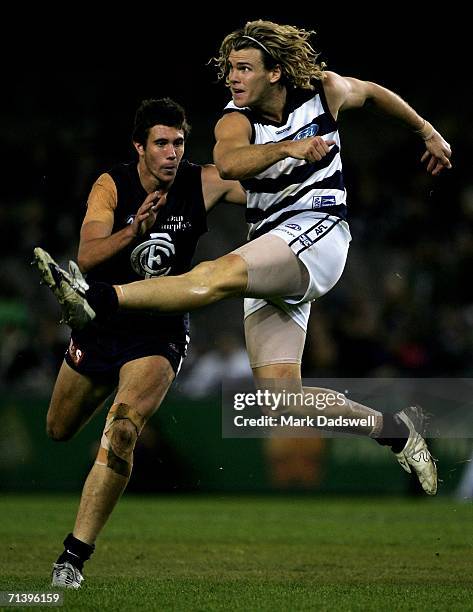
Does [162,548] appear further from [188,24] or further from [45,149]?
[188,24]

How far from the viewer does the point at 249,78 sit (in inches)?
274

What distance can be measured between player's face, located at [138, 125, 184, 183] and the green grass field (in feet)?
8.59

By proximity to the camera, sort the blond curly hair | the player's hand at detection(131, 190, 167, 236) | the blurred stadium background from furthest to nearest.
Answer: the blurred stadium background, the blond curly hair, the player's hand at detection(131, 190, 167, 236)

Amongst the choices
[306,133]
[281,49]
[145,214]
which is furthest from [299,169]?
[145,214]

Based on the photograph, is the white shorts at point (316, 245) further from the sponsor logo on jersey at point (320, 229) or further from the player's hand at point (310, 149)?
the player's hand at point (310, 149)

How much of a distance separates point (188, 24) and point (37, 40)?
2604 millimetres

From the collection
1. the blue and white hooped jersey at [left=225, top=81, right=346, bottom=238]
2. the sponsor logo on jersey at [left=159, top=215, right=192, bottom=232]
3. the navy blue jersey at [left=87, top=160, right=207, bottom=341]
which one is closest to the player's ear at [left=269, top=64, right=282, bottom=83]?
the blue and white hooped jersey at [left=225, top=81, right=346, bottom=238]

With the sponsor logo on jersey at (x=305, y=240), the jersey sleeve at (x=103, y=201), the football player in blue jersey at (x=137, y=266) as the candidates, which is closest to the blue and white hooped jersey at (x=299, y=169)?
the sponsor logo on jersey at (x=305, y=240)

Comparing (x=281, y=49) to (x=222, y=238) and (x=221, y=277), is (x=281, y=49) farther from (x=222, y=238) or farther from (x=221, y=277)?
(x=222, y=238)

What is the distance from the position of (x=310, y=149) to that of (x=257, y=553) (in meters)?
3.70

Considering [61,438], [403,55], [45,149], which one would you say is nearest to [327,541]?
[61,438]

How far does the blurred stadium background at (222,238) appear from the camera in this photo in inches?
541

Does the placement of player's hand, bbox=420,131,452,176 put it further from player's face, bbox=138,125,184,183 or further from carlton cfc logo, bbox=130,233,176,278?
carlton cfc logo, bbox=130,233,176,278

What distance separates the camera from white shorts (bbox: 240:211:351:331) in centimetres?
680
